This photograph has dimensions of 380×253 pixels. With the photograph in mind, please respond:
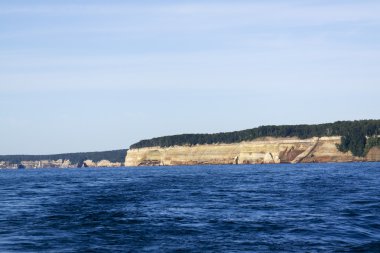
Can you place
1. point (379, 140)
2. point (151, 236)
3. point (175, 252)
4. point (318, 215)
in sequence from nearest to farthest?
point (175, 252), point (151, 236), point (318, 215), point (379, 140)

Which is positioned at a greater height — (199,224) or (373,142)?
(373,142)

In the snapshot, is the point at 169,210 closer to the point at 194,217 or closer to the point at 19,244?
the point at 194,217

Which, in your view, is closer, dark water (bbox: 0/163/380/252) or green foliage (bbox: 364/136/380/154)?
dark water (bbox: 0/163/380/252)

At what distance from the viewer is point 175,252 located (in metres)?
24.3

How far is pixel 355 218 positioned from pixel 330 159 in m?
155

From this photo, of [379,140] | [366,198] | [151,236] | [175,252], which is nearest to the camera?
[175,252]

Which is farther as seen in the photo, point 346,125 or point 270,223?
point 346,125

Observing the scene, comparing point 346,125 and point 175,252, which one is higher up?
point 346,125

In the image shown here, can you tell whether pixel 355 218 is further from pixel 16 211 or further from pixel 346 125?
pixel 346 125

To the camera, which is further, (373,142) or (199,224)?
(373,142)

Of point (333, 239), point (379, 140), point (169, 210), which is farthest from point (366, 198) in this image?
point (379, 140)

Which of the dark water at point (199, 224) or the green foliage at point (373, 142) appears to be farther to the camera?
the green foliage at point (373, 142)

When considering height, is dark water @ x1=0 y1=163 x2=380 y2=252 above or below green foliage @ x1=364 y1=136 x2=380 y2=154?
below

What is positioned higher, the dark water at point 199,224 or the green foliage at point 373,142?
the green foliage at point 373,142
